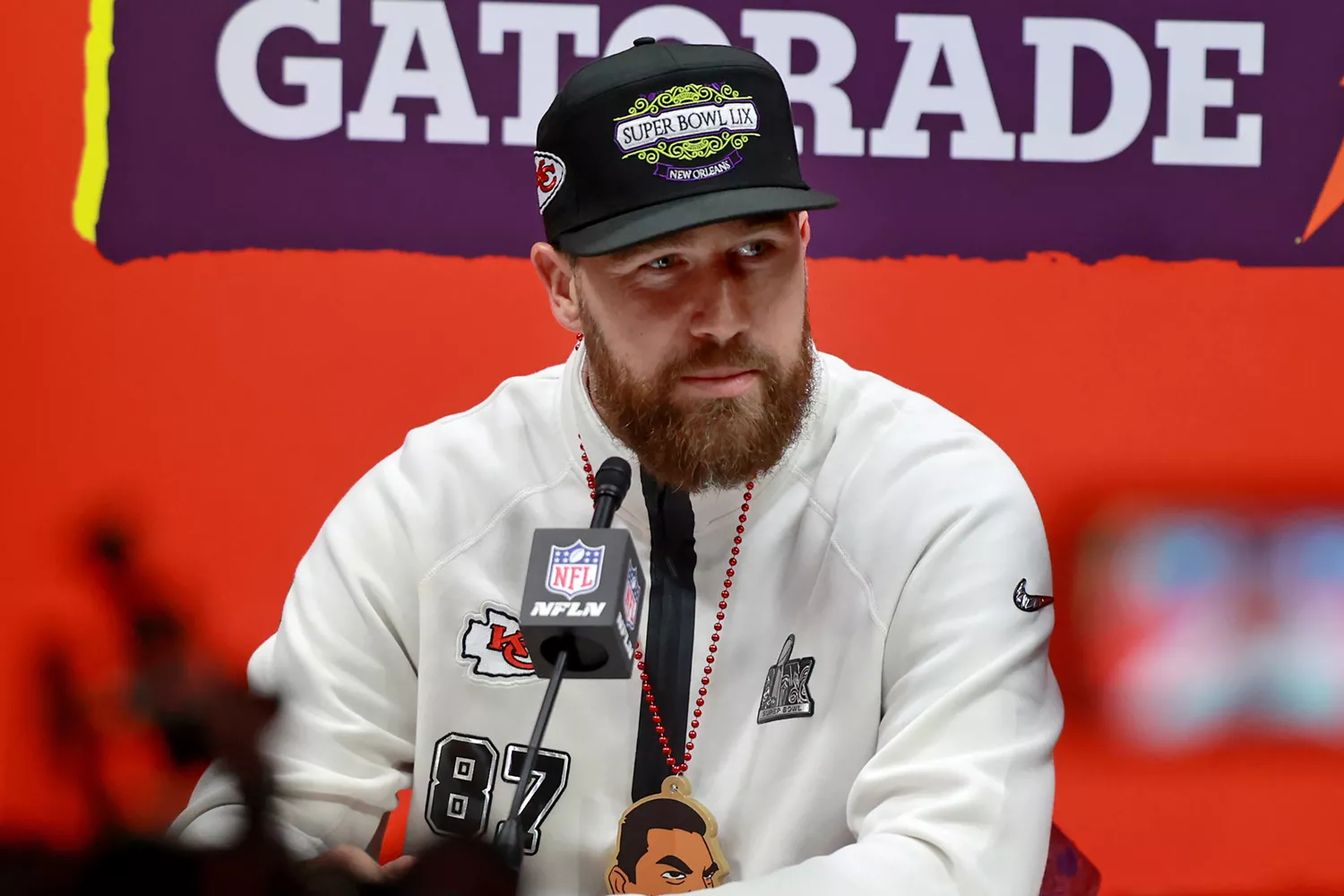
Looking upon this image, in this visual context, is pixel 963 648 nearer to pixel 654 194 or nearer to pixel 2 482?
pixel 654 194

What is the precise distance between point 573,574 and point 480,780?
73 cm

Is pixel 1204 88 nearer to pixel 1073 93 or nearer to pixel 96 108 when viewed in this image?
pixel 1073 93

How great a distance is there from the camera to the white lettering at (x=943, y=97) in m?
2.56

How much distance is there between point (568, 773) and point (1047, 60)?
1549 millimetres

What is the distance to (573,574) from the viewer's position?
3.94ft

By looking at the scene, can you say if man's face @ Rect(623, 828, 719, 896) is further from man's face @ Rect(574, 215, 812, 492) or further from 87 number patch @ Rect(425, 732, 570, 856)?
man's face @ Rect(574, 215, 812, 492)

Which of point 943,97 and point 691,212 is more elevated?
point 943,97

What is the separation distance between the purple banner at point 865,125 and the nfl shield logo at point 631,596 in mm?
1428

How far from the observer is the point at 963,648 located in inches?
65.3

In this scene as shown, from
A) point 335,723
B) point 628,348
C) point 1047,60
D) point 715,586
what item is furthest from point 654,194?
point 1047,60

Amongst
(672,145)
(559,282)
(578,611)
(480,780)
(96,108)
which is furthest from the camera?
(96,108)

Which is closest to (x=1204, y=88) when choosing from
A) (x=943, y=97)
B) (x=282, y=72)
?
(x=943, y=97)

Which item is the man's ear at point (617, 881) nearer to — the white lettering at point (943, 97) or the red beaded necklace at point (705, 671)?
the red beaded necklace at point (705, 671)

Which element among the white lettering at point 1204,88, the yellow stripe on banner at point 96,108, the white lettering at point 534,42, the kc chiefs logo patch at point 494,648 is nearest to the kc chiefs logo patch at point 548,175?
the kc chiefs logo patch at point 494,648
